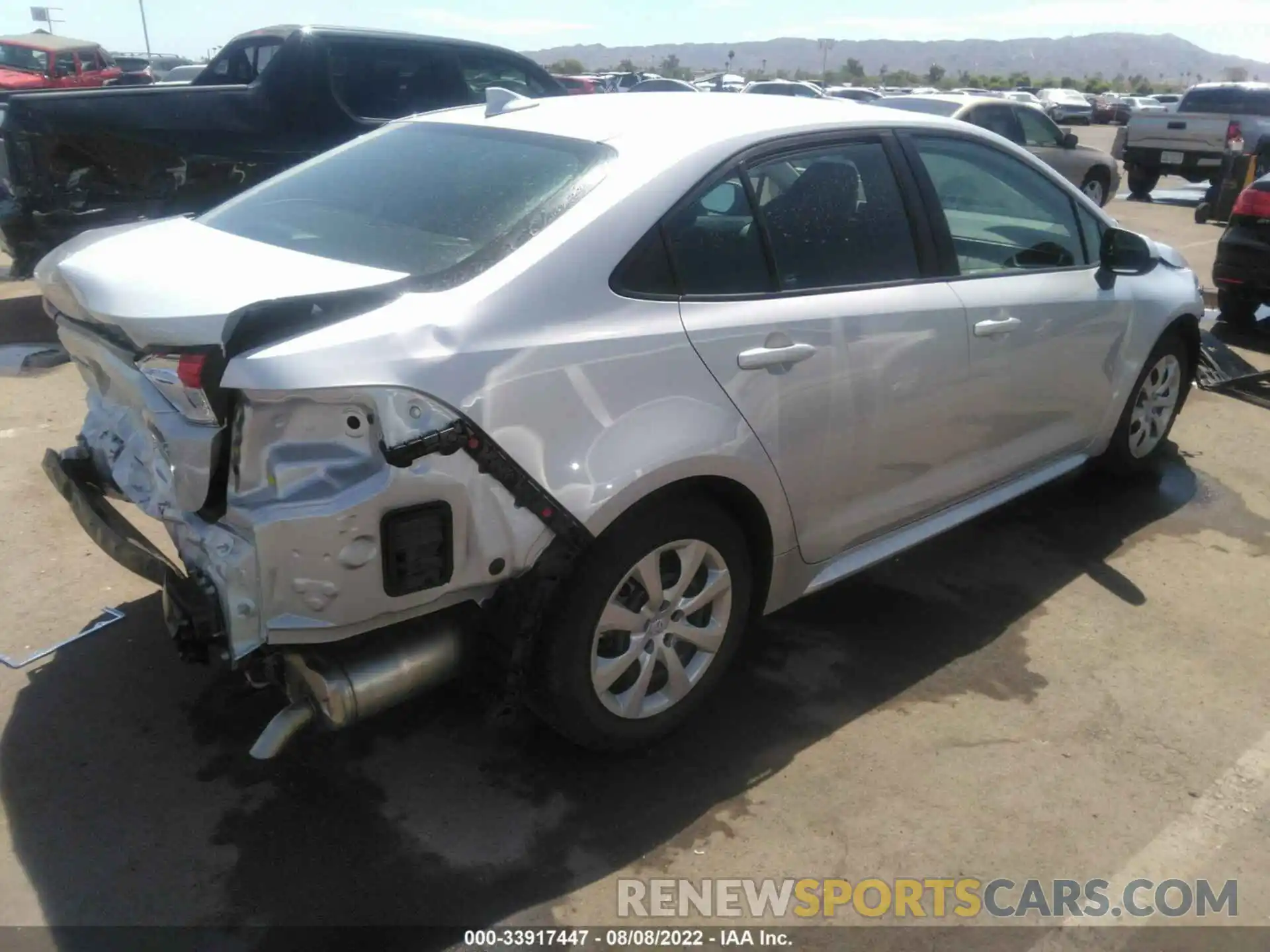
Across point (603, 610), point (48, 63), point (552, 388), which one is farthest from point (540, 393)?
point (48, 63)

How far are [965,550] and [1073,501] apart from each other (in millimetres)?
865

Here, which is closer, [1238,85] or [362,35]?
[362,35]

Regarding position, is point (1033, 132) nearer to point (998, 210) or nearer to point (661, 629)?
point (998, 210)

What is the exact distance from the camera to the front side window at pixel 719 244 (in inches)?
112

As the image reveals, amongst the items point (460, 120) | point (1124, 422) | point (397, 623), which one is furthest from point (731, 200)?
point (1124, 422)

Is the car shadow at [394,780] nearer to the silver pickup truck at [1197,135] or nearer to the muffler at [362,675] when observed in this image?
the muffler at [362,675]

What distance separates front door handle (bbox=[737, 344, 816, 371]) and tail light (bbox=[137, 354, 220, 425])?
1.33m

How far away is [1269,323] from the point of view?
8.52m

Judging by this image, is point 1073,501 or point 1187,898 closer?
point 1187,898

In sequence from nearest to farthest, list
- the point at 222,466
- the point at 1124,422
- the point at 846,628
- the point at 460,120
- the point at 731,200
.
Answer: the point at 222,466
the point at 731,200
the point at 460,120
the point at 846,628
the point at 1124,422

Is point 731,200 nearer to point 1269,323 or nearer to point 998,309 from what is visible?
point 998,309

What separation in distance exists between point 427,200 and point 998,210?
2.26 metres

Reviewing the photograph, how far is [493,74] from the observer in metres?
8.59

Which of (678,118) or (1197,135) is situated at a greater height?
(678,118)
